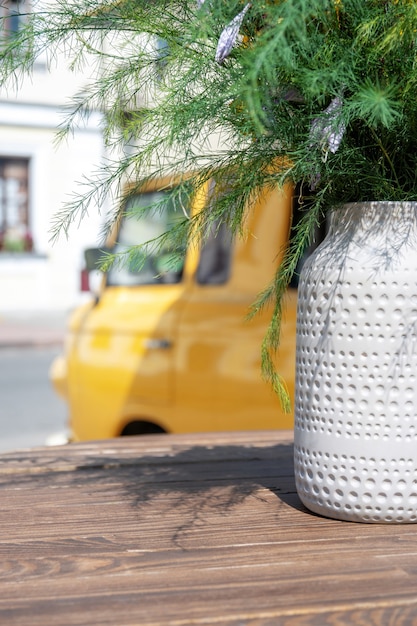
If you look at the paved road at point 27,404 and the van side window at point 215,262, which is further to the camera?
the paved road at point 27,404

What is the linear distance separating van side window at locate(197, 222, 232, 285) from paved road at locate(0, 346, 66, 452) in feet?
7.42

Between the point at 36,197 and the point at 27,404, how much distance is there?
833cm

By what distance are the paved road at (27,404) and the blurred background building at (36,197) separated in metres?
4.48

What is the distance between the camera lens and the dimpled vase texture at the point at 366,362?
1.12 m

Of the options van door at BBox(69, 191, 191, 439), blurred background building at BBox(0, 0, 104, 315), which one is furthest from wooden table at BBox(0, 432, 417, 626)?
blurred background building at BBox(0, 0, 104, 315)

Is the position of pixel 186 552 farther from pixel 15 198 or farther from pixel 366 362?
pixel 15 198

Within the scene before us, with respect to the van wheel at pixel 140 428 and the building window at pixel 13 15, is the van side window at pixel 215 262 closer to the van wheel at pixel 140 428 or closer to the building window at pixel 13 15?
the van wheel at pixel 140 428

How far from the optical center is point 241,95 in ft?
3.07

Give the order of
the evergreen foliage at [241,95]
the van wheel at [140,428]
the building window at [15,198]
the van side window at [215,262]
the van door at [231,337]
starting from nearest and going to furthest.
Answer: the evergreen foliage at [241,95] → the van door at [231,337] → the van side window at [215,262] → the van wheel at [140,428] → the building window at [15,198]

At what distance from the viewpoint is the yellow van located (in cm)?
294

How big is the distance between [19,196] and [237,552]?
45.6ft

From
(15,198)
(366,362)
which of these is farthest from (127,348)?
(15,198)

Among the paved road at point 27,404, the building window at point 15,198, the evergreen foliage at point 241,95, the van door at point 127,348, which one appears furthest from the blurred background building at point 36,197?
the evergreen foliage at point 241,95

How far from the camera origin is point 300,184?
119 centimetres
